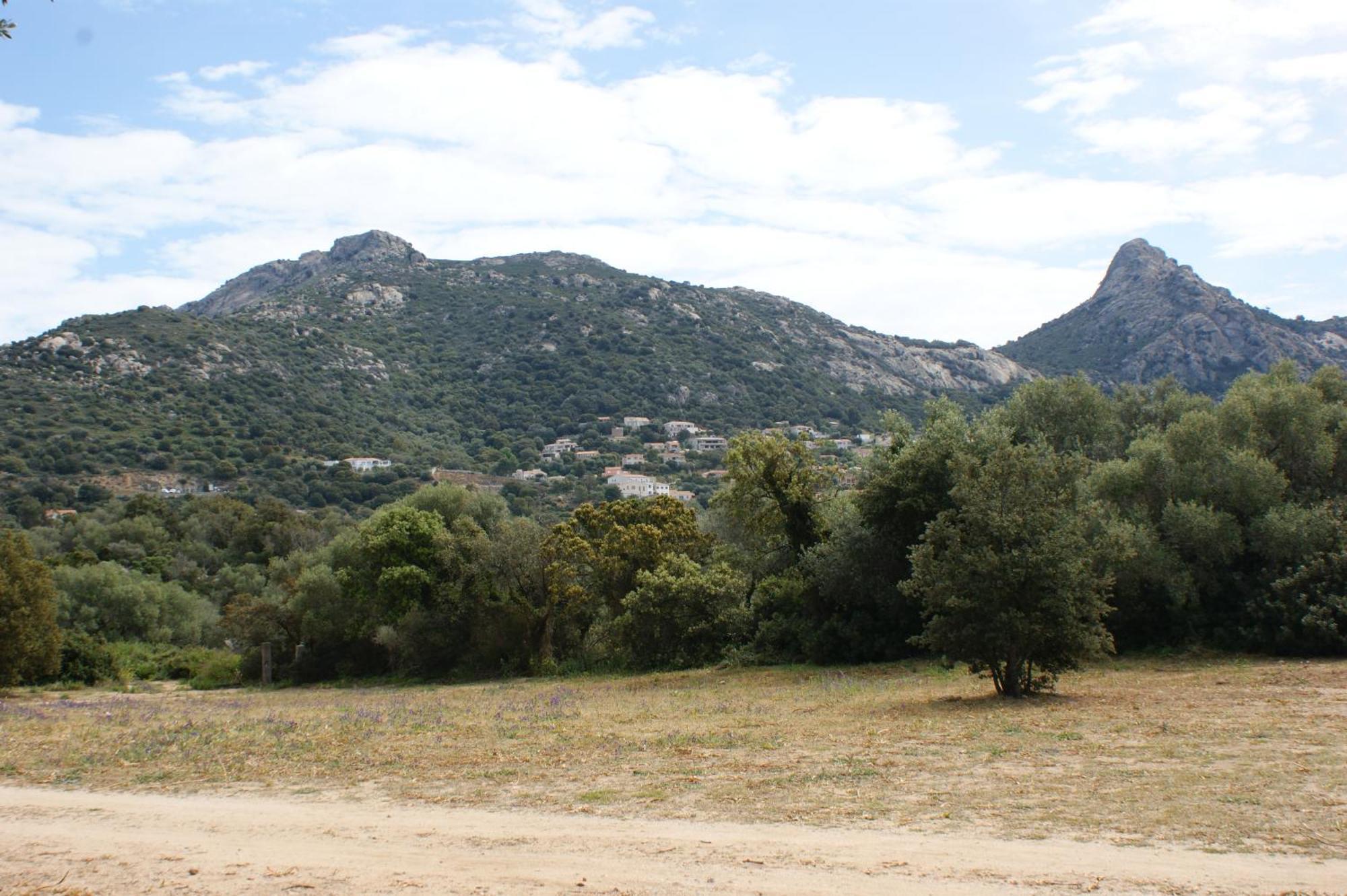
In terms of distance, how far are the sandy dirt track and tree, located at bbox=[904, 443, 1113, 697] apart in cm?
944

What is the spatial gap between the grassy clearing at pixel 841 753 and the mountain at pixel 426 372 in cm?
6981

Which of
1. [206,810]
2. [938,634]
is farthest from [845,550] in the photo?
[206,810]

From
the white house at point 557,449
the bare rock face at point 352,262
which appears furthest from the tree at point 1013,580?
the bare rock face at point 352,262

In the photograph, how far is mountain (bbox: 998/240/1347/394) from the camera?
122 metres

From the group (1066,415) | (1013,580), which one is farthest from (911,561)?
(1066,415)

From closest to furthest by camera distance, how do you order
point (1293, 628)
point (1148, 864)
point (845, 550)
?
point (1148, 864), point (1293, 628), point (845, 550)

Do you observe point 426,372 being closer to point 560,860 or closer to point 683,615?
point 683,615

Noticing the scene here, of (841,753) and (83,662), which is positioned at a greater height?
(841,753)

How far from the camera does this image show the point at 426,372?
12519 cm

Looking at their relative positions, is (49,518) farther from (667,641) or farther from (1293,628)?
(1293,628)

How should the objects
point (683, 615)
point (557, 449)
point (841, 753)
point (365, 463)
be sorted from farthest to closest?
point (557, 449) → point (365, 463) → point (683, 615) → point (841, 753)

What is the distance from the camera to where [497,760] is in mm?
12070

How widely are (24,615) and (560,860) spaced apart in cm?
2794

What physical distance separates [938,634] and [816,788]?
8.03 meters
